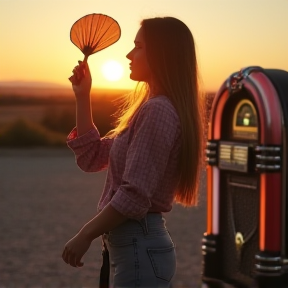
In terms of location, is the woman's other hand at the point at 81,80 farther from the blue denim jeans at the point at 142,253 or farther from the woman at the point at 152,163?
the blue denim jeans at the point at 142,253

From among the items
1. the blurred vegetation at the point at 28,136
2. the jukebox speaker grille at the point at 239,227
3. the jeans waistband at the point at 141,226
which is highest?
the jeans waistband at the point at 141,226

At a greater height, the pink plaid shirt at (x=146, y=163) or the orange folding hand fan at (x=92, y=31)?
the orange folding hand fan at (x=92, y=31)

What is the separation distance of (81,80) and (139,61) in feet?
0.86

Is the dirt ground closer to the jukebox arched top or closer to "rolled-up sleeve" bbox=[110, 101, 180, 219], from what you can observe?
the jukebox arched top

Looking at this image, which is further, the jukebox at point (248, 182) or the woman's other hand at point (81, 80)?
the jukebox at point (248, 182)

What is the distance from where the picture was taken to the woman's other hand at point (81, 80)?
2686mm

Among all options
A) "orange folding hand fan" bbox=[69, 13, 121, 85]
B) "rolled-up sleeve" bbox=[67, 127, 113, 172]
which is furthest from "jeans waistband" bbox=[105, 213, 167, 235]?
"orange folding hand fan" bbox=[69, 13, 121, 85]

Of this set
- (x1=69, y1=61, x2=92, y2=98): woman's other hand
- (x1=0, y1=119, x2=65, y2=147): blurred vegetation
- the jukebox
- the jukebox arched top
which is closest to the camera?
(x1=69, y1=61, x2=92, y2=98): woman's other hand

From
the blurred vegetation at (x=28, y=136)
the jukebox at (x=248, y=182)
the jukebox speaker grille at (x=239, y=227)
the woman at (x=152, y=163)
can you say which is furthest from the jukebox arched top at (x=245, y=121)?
the blurred vegetation at (x=28, y=136)

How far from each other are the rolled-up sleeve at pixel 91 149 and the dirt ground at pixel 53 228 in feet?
8.55

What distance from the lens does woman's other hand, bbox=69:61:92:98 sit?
2.69m

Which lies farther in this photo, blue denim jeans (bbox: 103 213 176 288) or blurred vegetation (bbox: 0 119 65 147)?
blurred vegetation (bbox: 0 119 65 147)

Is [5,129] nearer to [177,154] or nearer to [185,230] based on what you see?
[185,230]

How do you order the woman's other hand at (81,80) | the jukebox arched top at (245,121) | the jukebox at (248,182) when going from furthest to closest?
1. the jukebox arched top at (245,121)
2. the jukebox at (248,182)
3. the woman's other hand at (81,80)
